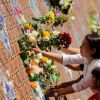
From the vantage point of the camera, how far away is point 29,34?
518 cm

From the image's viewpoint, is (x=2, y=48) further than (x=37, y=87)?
No

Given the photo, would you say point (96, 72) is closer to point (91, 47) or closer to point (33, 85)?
point (91, 47)

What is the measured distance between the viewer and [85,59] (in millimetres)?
4863

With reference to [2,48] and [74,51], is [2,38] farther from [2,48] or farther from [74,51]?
[74,51]

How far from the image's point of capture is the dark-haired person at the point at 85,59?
4598 millimetres

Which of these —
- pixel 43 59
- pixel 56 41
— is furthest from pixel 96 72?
pixel 56 41

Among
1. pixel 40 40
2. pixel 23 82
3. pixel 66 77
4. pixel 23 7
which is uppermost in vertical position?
pixel 23 7

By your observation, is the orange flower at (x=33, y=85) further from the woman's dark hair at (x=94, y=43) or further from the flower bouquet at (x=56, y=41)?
the woman's dark hair at (x=94, y=43)

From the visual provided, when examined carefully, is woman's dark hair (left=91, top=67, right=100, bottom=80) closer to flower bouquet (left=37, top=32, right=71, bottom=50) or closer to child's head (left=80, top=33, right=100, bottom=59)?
child's head (left=80, top=33, right=100, bottom=59)

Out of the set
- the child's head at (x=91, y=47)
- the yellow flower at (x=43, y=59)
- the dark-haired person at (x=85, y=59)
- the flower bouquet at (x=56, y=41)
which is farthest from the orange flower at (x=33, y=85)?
the child's head at (x=91, y=47)

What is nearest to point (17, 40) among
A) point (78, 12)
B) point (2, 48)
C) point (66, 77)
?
point (2, 48)

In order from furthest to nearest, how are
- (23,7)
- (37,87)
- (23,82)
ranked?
1. (23,7)
2. (37,87)
3. (23,82)

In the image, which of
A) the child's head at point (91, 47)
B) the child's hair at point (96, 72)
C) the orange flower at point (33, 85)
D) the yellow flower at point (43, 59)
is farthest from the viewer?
the yellow flower at point (43, 59)

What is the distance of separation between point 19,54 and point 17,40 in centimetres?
15
